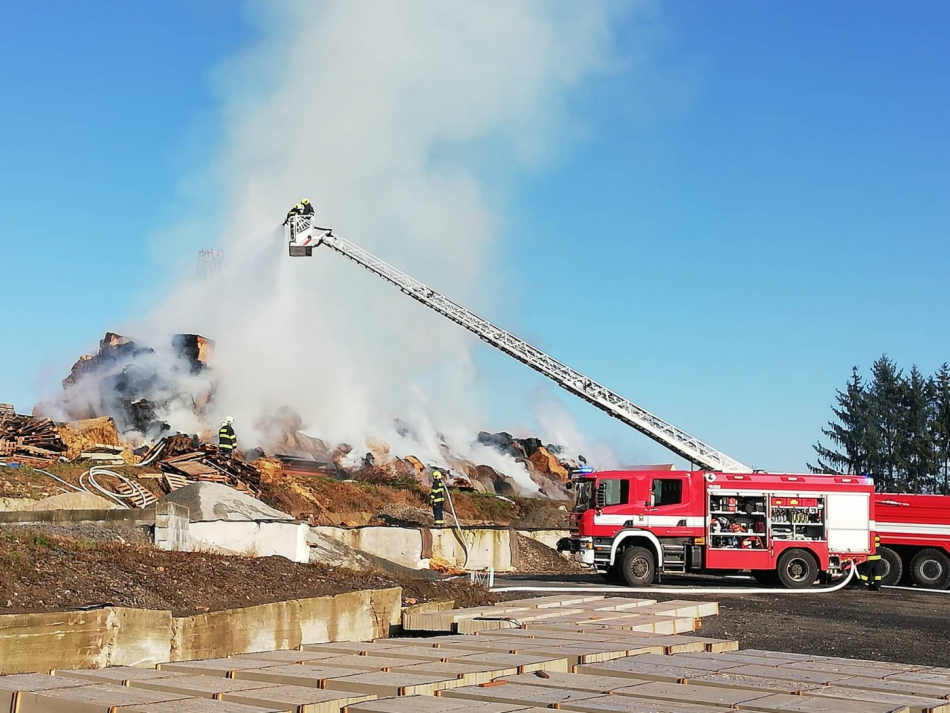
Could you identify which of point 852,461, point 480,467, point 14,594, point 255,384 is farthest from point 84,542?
point 852,461

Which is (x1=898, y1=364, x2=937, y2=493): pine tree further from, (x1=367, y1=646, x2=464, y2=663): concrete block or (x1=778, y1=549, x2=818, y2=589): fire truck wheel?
(x1=367, y1=646, x2=464, y2=663): concrete block

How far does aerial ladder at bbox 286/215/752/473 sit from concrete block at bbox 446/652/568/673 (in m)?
20.6

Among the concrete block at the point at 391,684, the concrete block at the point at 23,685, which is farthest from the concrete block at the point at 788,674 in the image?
the concrete block at the point at 23,685

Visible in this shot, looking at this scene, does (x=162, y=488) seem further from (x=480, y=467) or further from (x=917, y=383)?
(x=917, y=383)

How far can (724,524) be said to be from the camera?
74.5ft

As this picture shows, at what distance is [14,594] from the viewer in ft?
31.5

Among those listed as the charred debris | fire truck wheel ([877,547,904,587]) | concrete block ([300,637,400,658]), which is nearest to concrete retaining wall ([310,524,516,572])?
the charred debris

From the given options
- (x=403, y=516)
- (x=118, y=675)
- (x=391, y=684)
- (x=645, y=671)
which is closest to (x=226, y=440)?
(x=403, y=516)

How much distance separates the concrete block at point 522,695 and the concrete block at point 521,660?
87cm

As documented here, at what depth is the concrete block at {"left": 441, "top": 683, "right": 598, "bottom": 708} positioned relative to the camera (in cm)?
576

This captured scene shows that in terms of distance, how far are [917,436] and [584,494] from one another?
3561 cm

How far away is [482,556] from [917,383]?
36361mm

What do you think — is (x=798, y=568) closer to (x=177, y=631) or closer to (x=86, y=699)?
(x=177, y=631)

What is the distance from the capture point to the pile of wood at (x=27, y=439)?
30203 mm
